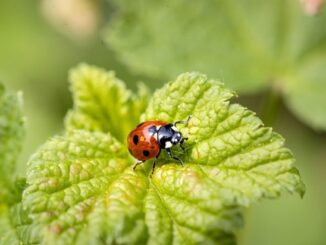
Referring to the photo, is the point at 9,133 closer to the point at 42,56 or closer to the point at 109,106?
the point at 109,106

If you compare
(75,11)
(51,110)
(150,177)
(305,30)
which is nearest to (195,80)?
(150,177)

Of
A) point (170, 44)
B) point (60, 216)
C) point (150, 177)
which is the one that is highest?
point (170, 44)

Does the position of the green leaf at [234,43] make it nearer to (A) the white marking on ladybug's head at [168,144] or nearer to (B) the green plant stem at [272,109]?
(B) the green plant stem at [272,109]

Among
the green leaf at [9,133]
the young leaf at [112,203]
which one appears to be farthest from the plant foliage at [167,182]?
the green leaf at [9,133]

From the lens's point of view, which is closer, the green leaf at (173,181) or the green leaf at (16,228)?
the green leaf at (173,181)

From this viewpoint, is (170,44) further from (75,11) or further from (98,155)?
(98,155)

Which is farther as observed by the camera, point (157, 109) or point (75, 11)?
point (75, 11)
